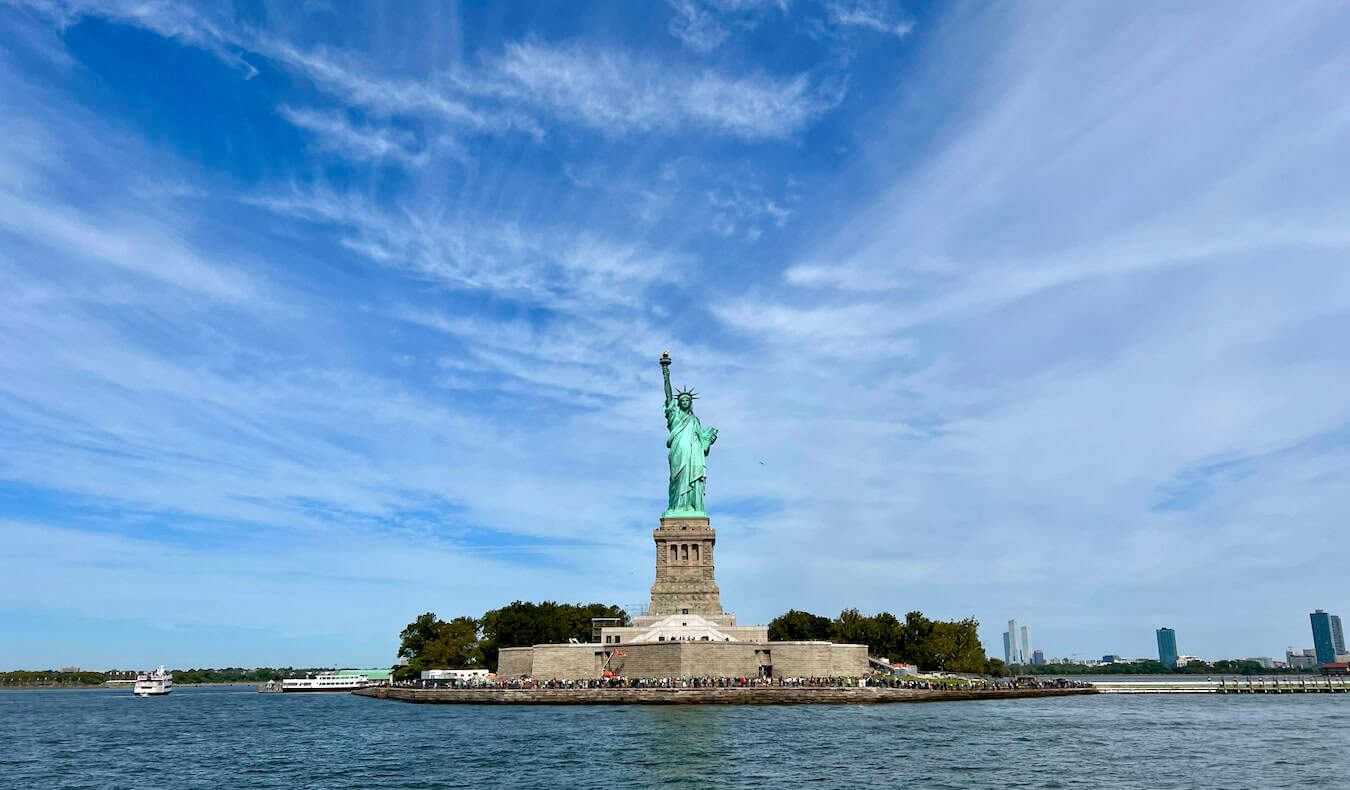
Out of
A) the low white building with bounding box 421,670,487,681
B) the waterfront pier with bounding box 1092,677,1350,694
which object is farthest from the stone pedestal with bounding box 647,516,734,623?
the waterfront pier with bounding box 1092,677,1350,694

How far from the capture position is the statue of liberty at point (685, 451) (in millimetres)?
82188

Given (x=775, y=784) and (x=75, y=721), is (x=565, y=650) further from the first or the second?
(x=775, y=784)

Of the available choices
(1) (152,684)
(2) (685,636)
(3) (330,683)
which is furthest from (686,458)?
(1) (152,684)

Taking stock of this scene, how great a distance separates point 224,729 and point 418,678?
40.3m

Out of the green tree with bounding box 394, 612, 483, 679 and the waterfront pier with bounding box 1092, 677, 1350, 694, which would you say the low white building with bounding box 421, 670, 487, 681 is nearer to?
the green tree with bounding box 394, 612, 483, 679

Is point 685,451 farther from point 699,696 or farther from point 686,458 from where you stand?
point 699,696

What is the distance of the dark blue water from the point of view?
33.3 metres

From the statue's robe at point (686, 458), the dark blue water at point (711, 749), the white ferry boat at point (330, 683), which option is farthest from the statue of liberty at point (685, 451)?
the white ferry boat at point (330, 683)

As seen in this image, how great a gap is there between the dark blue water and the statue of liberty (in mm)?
24568

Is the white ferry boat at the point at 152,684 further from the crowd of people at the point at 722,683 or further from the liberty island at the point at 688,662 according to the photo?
the crowd of people at the point at 722,683

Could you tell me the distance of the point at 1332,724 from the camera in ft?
177

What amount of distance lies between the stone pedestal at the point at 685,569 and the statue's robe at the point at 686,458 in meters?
1.88

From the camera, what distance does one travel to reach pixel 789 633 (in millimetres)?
93125

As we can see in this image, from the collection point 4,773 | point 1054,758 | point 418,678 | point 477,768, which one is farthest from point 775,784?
point 418,678
